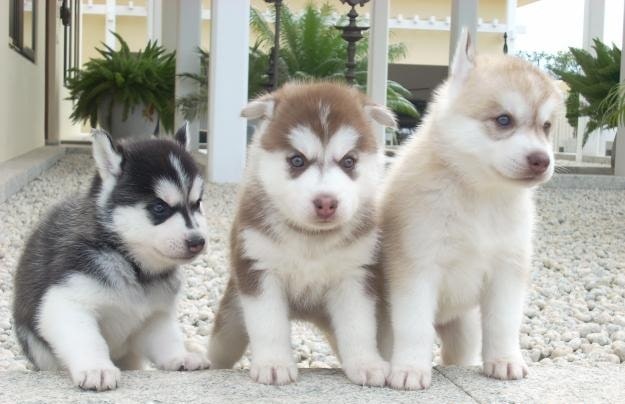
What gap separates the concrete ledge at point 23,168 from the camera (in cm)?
834

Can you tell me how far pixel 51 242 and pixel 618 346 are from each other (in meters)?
2.43

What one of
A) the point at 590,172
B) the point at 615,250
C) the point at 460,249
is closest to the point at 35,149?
the point at 590,172

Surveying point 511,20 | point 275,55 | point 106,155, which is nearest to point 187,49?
point 275,55

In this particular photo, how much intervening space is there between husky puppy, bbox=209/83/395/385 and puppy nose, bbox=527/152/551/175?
1.68 ft

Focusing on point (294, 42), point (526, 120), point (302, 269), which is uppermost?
point (294, 42)

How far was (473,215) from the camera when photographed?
2748 mm

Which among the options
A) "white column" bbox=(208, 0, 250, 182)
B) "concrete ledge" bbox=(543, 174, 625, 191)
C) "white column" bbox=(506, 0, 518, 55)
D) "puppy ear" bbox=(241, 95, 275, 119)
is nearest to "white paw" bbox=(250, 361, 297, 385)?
"puppy ear" bbox=(241, 95, 275, 119)

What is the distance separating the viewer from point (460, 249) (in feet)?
8.93

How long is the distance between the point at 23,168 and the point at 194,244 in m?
7.39

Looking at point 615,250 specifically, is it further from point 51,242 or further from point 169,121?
point 169,121

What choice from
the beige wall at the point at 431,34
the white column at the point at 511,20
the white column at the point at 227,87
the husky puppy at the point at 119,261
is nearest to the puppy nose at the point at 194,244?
the husky puppy at the point at 119,261

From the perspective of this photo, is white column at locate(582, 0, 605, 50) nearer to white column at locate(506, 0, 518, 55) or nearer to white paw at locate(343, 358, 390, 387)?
white column at locate(506, 0, 518, 55)

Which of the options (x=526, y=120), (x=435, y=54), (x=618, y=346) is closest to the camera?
(x=526, y=120)

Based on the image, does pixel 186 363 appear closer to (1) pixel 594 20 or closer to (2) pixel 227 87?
(2) pixel 227 87
